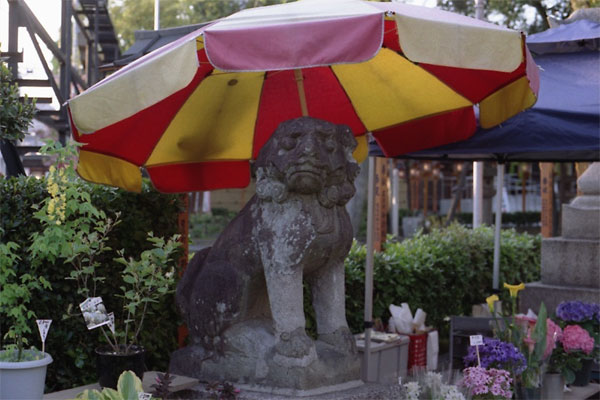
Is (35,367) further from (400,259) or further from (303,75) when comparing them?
(400,259)

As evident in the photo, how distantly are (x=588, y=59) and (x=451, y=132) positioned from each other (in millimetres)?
1283

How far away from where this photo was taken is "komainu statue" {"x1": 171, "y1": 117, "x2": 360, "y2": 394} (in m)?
4.25

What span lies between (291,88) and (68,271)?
6.58ft

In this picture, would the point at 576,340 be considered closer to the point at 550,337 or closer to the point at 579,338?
the point at 579,338

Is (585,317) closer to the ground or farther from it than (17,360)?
closer to the ground

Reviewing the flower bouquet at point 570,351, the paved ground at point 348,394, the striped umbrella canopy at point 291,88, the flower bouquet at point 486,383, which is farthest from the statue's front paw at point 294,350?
the flower bouquet at point 570,351

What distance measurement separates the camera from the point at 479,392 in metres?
4.42

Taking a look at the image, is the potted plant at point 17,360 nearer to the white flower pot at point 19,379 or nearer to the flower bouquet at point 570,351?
the white flower pot at point 19,379

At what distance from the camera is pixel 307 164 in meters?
4.18

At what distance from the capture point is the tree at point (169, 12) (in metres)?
26.6

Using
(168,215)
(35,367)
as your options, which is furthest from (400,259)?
(35,367)

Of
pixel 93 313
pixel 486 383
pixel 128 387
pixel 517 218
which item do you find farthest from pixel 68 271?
pixel 517 218

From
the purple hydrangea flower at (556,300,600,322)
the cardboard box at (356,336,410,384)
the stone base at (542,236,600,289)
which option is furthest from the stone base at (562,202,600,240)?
the cardboard box at (356,336,410,384)

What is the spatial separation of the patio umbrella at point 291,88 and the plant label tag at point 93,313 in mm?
849
